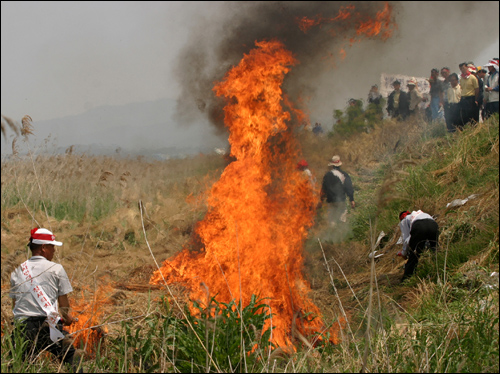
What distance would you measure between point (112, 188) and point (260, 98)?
281 inches

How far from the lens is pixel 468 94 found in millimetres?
11867

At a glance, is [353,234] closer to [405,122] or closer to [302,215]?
[302,215]

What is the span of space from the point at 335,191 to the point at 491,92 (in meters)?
4.42

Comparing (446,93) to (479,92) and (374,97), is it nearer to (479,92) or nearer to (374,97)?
(479,92)

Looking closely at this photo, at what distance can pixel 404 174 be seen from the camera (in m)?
11.5

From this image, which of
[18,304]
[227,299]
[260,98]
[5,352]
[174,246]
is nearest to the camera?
[5,352]

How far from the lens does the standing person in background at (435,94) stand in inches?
535

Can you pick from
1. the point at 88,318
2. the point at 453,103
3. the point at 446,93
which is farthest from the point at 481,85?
the point at 88,318

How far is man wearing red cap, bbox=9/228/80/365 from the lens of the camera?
4.57 meters

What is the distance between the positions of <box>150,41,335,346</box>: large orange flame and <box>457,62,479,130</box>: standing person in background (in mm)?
6089

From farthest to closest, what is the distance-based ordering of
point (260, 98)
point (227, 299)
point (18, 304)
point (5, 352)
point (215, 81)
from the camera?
point (215, 81) → point (260, 98) → point (227, 299) → point (18, 304) → point (5, 352)

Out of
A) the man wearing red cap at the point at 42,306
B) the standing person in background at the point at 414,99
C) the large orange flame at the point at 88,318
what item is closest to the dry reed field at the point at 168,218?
the large orange flame at the point at 88,318

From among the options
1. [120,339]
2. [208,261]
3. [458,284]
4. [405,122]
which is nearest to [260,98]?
[208,261]

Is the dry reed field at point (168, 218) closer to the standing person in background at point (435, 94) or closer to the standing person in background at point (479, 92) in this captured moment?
the standing person in background at point (435, 94)
